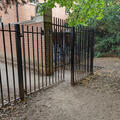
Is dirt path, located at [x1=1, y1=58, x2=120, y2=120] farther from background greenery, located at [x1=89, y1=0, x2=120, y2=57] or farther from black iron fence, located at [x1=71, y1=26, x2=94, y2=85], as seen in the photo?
background greenery, located at [x1=89, y1=0, x2=120, y2=57]

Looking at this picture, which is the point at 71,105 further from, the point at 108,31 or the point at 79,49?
the point at 108,31

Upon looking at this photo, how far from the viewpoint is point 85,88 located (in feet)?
13.2

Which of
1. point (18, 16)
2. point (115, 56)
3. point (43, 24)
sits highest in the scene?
point (18, 16)

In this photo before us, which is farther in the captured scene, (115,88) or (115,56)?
(115,56)

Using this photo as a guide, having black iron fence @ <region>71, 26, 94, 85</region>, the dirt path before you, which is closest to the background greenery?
black iron fence @ <region>71, 26, 94, 85</region>

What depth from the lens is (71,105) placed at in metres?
2.94

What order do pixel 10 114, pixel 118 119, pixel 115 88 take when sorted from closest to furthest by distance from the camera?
pixel 118 119 → pixel 10 114 → pixel 115 88

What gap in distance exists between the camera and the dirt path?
2.50 m

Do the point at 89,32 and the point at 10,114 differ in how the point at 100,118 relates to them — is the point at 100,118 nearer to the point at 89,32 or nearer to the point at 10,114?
the point at 10,114

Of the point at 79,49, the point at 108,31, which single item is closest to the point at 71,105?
the point at 79,49

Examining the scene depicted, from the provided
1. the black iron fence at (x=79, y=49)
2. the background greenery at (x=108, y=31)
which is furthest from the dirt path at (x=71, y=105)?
the background greenery at (x=108, y=31)

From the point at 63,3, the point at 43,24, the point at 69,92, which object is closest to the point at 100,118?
the point at 69,92

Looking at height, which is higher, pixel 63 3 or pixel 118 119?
pixel 63 3

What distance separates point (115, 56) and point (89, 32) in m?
5.80
